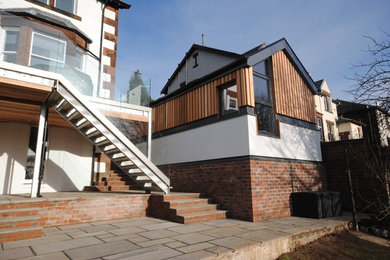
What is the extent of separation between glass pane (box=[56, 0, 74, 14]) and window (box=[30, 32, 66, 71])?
4663mm

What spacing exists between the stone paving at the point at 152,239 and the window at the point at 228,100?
11.6ft

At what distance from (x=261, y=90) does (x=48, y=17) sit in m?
8.20

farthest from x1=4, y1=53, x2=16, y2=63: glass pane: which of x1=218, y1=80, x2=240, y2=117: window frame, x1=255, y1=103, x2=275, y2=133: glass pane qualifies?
x1=255, y1=103, x2=275, y2=133: glass pane

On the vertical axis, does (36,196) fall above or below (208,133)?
below

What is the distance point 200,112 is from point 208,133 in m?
0.94

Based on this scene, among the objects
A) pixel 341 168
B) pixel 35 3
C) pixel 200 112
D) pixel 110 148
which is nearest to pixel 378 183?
pixel 341 168

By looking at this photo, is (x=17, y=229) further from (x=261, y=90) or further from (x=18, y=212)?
(x=261, y=90)

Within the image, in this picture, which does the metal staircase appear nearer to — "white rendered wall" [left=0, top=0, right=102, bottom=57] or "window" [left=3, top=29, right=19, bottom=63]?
"window" [left=3, top=29, right=19, bottom=63]

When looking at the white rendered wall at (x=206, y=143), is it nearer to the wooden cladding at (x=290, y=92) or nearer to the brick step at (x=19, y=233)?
the wooden cladding at (x=290, y=92)

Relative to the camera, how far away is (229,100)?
8.16m

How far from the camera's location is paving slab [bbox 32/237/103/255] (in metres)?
3.97

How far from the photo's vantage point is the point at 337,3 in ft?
20.3

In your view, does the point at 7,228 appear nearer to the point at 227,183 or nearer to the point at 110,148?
the point at 110,148

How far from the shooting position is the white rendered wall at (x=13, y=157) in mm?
8086
